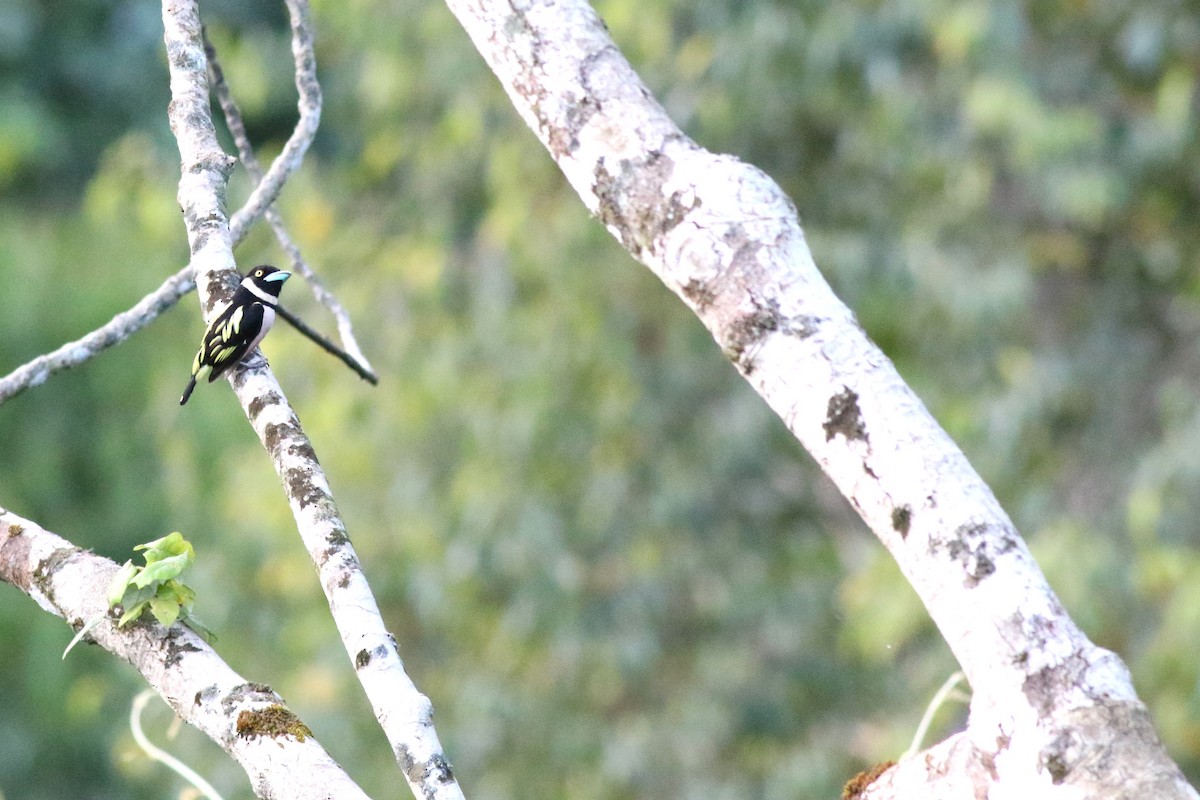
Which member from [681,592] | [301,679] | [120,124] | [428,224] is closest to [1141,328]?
[681,592]

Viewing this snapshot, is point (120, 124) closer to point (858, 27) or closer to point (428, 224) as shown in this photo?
point (428, 224)

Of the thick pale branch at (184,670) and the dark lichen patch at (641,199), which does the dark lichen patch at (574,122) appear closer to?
the dark lichen patch at (641,199)

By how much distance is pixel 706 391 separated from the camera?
6754 millimetres

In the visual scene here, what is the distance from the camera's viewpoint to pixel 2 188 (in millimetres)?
18547

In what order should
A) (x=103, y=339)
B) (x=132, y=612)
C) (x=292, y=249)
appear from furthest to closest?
(x=292, y=249)
(x=103, y=339)
(x=132, y=612)

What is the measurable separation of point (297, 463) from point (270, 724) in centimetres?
33

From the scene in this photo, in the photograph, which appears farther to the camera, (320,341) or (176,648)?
(320,341)

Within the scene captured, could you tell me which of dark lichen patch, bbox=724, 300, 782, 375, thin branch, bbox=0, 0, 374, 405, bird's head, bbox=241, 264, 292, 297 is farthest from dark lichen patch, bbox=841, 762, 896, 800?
bird's head, bbox=241, 264, 292, 297

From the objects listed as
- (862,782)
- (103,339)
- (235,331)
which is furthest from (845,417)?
(103,339)

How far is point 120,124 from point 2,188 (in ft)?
5.51

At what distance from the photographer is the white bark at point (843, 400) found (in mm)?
1436

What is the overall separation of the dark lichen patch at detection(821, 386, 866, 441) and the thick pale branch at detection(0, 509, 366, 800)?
65 centimetres

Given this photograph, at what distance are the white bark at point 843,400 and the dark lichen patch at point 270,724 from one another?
662 millimetres

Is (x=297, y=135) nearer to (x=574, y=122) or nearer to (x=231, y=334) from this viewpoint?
(x=231, y=334)
